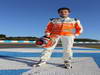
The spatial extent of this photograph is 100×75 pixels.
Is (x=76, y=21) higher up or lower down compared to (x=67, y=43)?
higher up

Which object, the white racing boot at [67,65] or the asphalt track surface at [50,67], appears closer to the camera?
the asphalt track surface at [50,67]

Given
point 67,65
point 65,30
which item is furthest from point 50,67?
point 65,30

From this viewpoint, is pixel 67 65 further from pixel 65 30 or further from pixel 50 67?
pixel 65 30

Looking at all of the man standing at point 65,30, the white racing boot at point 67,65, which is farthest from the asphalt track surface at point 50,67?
the man standing at point 65,30

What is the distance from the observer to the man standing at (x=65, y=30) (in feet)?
16.4

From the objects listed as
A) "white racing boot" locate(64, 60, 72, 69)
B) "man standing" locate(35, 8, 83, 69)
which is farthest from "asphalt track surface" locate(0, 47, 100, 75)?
"man standing" locate(35, 8, 83, 69)

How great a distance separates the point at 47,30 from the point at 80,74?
1.57 metres

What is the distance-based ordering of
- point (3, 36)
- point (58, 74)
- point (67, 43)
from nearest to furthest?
point (58, 74) → point (67, 43) → point (3, 36)

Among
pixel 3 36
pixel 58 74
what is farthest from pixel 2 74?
pixel 3 36

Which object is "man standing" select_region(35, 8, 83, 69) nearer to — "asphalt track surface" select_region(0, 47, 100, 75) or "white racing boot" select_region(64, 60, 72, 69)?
"white racing boot" select_region(64, 60, 72, 69)

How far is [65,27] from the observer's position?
16.5ft

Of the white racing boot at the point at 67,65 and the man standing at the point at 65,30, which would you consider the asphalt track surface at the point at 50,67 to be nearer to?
the white racing boot at the point at 67,65

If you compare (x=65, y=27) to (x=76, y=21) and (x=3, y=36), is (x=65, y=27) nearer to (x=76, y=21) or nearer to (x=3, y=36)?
(x=76, y=21)

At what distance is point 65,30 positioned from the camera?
16.5 feet
